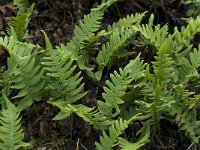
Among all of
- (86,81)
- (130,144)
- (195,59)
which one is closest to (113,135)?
(130,144)

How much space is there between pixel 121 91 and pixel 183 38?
716 mm

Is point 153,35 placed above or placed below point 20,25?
below

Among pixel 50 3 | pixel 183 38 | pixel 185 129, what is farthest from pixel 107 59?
pixel 50 3

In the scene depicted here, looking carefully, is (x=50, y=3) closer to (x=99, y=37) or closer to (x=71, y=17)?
(x=71, y=17)

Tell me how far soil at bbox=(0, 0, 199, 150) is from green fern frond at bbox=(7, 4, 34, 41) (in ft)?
0.95

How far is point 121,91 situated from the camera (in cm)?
295

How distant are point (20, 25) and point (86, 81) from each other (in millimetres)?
692

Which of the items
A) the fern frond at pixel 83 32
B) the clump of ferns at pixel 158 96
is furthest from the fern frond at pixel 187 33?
the fern frond at pixel 83 32

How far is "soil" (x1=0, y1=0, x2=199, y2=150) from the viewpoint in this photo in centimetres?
314

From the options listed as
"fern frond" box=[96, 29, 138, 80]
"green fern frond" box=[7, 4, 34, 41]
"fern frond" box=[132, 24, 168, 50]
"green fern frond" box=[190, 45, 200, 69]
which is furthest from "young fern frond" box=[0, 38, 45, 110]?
"green fern frond" box=[190, 45, 200, 69]

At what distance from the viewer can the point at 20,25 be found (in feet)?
11.3

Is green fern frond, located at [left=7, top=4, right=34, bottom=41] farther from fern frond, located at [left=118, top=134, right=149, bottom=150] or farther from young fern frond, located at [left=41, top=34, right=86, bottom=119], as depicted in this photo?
fern frond, located at [left=118, top=134, right=149, bottom=150]

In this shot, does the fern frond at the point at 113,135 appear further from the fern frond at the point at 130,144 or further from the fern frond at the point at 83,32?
the fern frond at the point at 83,32

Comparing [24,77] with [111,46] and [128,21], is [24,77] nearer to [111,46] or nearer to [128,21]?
[111,46]
